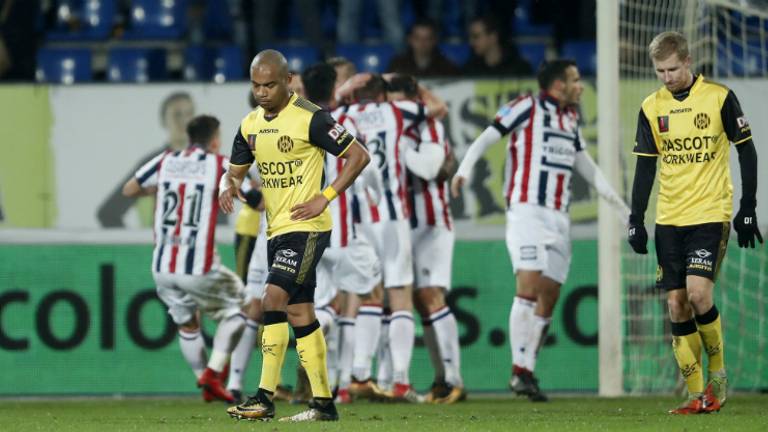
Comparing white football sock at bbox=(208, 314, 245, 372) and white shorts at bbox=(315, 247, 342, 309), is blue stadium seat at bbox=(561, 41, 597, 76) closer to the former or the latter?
white shorts at bbox=(315, 247, 342, 309)

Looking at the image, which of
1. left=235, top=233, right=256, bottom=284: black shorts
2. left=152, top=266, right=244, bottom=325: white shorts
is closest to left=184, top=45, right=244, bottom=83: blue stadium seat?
left=235, top=233, right=256, bottom=284: black shorts

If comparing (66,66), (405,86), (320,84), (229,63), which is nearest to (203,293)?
(320,84)

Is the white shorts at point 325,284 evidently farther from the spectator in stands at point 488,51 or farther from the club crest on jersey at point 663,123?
the spectator in stands at point 488,51

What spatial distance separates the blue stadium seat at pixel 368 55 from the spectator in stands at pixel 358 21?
48 cm

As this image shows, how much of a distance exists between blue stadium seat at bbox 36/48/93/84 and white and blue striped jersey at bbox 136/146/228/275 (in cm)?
463

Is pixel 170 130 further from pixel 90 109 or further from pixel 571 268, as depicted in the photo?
pixel 571 268

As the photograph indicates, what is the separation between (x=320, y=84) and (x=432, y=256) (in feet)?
4.47

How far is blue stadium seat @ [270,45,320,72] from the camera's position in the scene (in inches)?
552

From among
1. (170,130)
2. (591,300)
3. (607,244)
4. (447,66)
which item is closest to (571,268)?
(591,300)

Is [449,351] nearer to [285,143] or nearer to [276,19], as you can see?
[285,143]

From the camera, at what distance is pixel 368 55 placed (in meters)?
13.9

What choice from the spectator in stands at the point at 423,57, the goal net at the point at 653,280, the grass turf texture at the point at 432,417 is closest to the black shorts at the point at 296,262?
the grass turf texture at the point at 432,417

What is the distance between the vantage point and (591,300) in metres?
11.5

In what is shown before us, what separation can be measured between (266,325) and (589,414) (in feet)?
6.22
